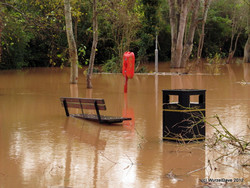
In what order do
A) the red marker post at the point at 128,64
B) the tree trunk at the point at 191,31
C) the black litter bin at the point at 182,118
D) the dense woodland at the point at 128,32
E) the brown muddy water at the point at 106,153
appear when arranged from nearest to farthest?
the brown muddy water at the point at 106,153
the black litter bin at the point at 182,118
the red marker post at the point at 128,64
the dense woodland at the point at 128,32
the tree trunk at the point at 191,31

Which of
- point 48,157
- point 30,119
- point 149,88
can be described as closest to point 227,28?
point 149,88

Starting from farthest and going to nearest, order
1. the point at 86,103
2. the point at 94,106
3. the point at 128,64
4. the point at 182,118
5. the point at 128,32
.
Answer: the point at 128,32, the point at 128,64, the point at 86,103, the point at 94,106, the point at 182,118

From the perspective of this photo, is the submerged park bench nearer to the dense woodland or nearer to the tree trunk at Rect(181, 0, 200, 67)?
the dense woodland

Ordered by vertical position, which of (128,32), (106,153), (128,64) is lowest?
(106,153)

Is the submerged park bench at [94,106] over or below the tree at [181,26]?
below

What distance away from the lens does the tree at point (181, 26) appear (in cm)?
3941

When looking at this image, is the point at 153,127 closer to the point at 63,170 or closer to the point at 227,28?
the point at 63,170

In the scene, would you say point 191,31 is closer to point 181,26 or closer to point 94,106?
point 181,26

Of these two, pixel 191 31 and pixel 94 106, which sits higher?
pixel 191 31

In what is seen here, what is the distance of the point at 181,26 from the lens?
131 ft

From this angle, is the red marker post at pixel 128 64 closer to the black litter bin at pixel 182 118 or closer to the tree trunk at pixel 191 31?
the black litter bin at pixel 182 118

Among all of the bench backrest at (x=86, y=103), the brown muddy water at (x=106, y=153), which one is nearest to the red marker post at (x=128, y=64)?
the brown muddy water at (x=106, y=153)

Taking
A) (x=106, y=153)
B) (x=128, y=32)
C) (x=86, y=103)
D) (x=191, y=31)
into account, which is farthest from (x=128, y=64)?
(x=191, y=31)

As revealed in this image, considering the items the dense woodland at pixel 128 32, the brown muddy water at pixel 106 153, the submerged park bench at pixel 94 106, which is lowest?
the brown muddy water at pixel 106 153
